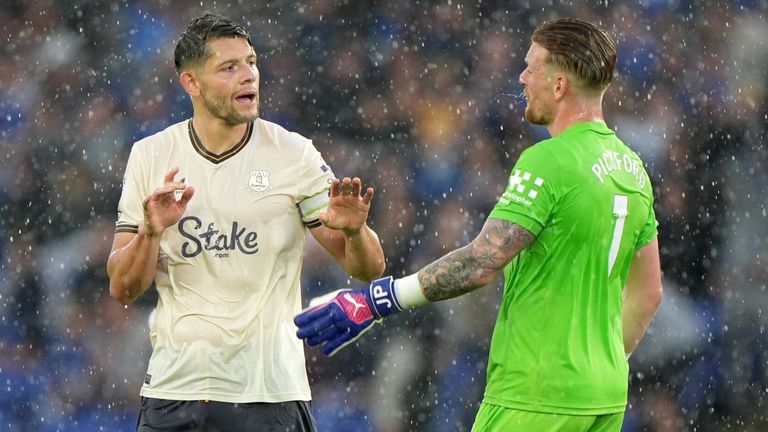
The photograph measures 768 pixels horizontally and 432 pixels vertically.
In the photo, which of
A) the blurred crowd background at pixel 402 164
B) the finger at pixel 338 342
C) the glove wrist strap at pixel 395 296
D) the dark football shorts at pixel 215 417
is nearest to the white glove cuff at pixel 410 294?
the glove wrist strap at pixel 395 296

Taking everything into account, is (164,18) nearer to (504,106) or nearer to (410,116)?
(410,116)

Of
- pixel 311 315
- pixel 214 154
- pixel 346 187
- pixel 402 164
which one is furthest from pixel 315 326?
pixel 402 164

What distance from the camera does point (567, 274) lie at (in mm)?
3740

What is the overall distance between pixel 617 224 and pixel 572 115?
0.34 m

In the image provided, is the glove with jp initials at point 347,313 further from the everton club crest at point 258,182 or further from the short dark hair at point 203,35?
the short dark hair at point 203,35

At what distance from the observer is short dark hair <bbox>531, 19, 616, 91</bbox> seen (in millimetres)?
3859

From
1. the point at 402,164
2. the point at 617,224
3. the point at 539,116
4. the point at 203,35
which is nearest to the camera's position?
the point at 617,224

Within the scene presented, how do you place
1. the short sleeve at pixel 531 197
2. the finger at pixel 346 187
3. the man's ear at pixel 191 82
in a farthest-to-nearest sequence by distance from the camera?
the man's ear at pixel 191 82, the finger at pixel 346 187, the short sleeve at pixel 531 197

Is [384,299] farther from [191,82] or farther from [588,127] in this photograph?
[191,82]

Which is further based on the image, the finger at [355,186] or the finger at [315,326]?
the finger at [355,186]

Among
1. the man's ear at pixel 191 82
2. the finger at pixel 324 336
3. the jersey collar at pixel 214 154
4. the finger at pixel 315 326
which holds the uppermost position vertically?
the man's ear at pixel 191 82

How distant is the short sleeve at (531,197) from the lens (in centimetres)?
367

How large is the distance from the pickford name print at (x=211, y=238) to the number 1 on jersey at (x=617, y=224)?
113cm

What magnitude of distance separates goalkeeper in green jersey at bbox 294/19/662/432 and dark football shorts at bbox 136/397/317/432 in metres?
0.43
